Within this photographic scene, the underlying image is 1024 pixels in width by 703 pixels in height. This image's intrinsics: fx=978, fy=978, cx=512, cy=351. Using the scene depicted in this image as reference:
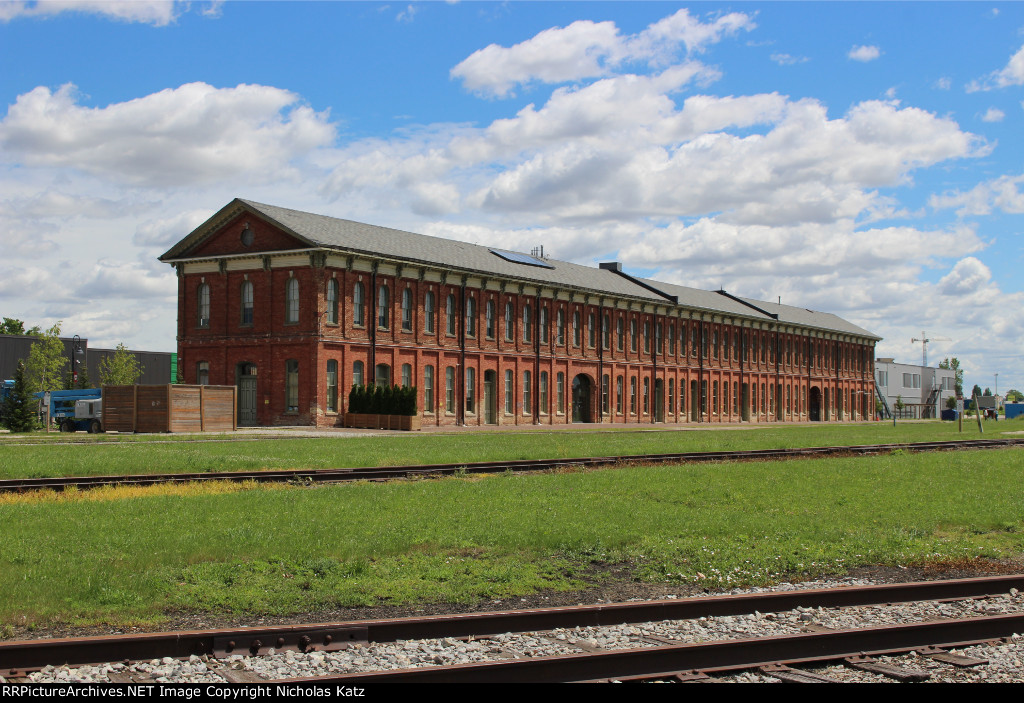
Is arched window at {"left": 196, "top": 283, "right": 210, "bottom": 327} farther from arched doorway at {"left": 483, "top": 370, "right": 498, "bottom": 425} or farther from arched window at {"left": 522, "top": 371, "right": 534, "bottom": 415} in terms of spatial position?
arched window at {"left": 522, "top": 371, "right": 534, "bottom": 415}

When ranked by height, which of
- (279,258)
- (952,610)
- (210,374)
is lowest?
(952,610)

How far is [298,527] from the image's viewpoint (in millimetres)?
12406

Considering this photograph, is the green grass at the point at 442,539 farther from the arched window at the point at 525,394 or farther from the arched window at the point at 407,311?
the arched window at the point at 525,394

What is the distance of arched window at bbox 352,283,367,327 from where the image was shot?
45.3 meters

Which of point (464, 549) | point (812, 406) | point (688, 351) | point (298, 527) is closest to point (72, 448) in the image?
point (298, 527)

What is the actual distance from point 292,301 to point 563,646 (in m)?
38.9

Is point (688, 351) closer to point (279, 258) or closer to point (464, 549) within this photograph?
point (279, 258)

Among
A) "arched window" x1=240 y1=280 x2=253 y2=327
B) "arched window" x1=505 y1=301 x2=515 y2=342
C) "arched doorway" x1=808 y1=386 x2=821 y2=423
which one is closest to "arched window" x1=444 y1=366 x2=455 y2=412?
"arched window" x1=505 y1=301 x2=515 y2=342

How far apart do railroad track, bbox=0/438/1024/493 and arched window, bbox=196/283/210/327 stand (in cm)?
2898

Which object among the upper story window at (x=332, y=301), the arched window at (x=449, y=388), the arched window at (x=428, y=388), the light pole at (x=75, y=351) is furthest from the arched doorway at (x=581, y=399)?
the light pole at (x=75, y=351)

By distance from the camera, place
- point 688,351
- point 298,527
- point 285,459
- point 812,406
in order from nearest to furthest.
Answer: point 298,527, point 285,459, point 688,351, point 812,406

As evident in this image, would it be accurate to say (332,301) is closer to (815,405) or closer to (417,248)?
(417,248)
